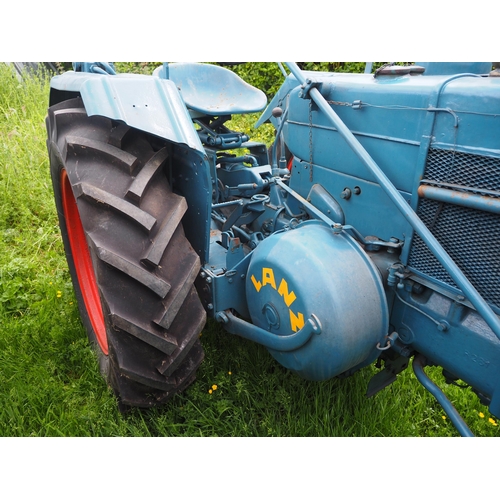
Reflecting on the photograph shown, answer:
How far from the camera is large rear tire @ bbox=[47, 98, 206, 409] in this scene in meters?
1.56

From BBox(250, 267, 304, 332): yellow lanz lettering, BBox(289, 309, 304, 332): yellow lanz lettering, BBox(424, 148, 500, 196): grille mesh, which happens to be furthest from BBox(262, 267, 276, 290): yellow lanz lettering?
BBox(424, 148, 500, 196): grille mesh

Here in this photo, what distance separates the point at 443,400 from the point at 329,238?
2.19ft

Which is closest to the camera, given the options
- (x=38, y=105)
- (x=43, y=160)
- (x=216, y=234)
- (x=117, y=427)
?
(x=117, y=427)

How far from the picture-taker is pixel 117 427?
6.26 feet

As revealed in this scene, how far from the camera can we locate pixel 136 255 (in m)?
1.58

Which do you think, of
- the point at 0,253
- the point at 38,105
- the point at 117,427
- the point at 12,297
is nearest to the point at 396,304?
the point at 117,427

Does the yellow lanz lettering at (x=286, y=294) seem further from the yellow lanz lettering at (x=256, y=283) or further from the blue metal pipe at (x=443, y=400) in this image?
the blue metal pipe at (x=443, y=400)

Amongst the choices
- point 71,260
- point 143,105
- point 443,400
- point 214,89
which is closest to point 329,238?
point 443,400

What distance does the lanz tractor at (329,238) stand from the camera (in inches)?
55.2

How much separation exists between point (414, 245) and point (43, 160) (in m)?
3.72

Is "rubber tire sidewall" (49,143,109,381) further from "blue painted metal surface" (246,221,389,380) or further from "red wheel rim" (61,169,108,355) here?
"blue painted metal surface" (246,221,389,380)

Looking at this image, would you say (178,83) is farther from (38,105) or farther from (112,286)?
(38,105)

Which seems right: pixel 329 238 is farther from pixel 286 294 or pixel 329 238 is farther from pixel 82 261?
pixel 82 261

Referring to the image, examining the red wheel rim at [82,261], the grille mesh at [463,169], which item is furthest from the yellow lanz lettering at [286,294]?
the red wheel rim at [82,261]
